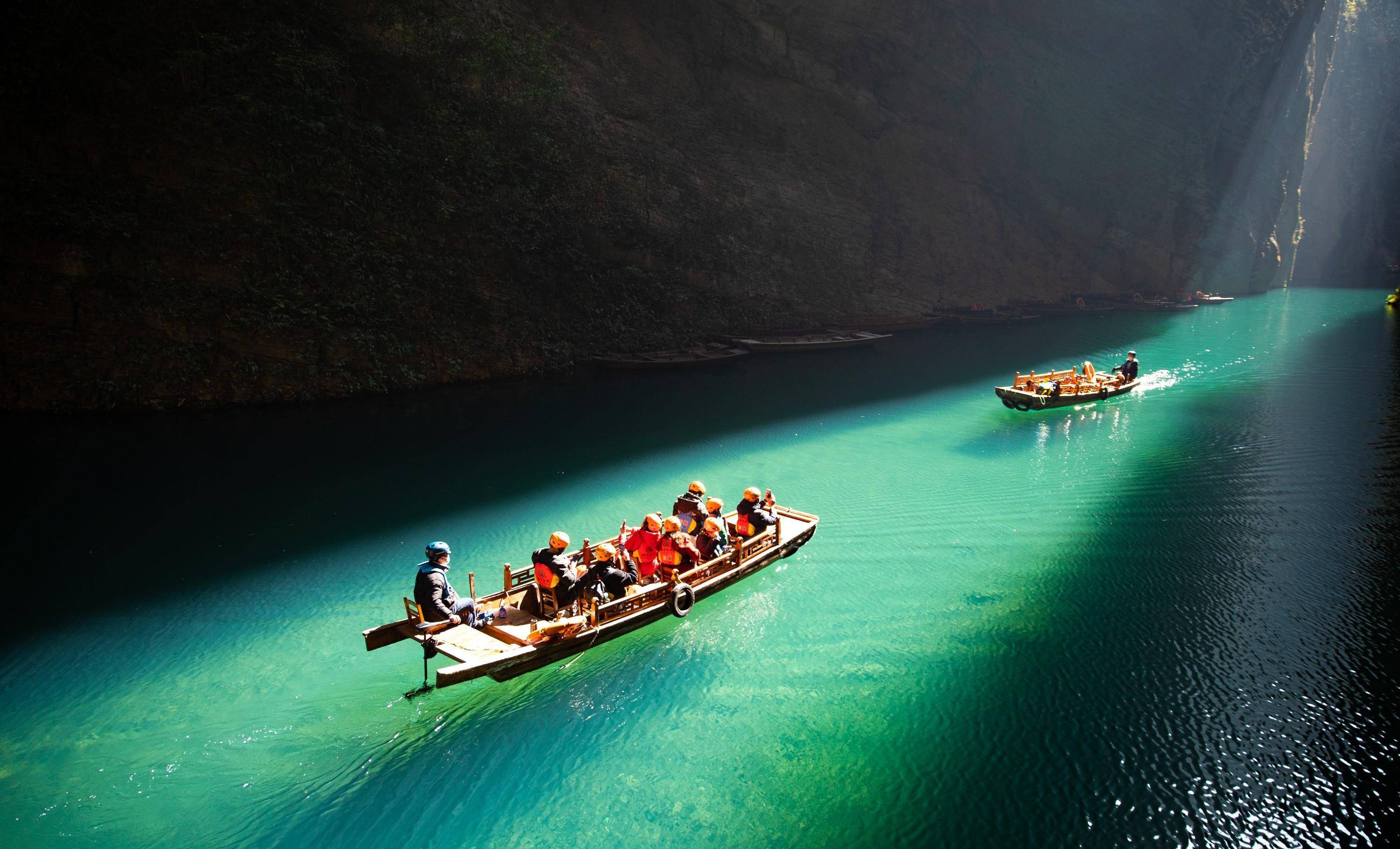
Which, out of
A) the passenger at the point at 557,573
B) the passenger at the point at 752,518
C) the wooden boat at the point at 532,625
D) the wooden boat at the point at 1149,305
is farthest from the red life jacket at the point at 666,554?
the wooden boat at the point at 1149,305

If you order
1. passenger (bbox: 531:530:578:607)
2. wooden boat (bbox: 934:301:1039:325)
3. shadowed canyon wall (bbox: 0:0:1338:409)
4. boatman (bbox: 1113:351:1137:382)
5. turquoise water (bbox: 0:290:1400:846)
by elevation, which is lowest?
turquoise water (bbox: 0:290:1400:846)

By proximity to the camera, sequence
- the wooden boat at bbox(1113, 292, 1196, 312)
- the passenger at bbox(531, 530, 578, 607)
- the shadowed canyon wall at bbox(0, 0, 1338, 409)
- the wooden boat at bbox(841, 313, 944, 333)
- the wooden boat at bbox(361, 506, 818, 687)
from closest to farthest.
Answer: the wooden boat at bbox(361, 506, 818, 687), the passenger at bbox(531, 530, 578, 607), the shadowed canyon wall at bbox(0, 0, 1338, 409), the wooden boat at bbox(841, 313, 944, 333), the wooden boat at bbox(1113, 292, 1196, 312)

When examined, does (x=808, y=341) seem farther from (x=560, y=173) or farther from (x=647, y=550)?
(x=647, y=550)

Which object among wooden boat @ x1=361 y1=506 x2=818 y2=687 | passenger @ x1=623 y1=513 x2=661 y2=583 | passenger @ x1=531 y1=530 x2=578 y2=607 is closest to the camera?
wooden boat @ x1=361 y1=506 x2=818 y2=687

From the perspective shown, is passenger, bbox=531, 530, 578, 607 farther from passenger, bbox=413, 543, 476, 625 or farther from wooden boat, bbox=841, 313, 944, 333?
wooden boat, bbox=841, 313, 944, 333

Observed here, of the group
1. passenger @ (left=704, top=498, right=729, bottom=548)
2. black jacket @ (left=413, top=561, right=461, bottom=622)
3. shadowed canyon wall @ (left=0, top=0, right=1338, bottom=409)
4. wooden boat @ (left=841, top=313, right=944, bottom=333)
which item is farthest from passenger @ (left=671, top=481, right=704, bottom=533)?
wooden boat @ (left=841, top=313, right=944, bottom=333)

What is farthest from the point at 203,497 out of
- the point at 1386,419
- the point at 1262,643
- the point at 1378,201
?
the point at 1378,201

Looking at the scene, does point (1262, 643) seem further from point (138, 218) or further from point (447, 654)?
point (138, 218)
